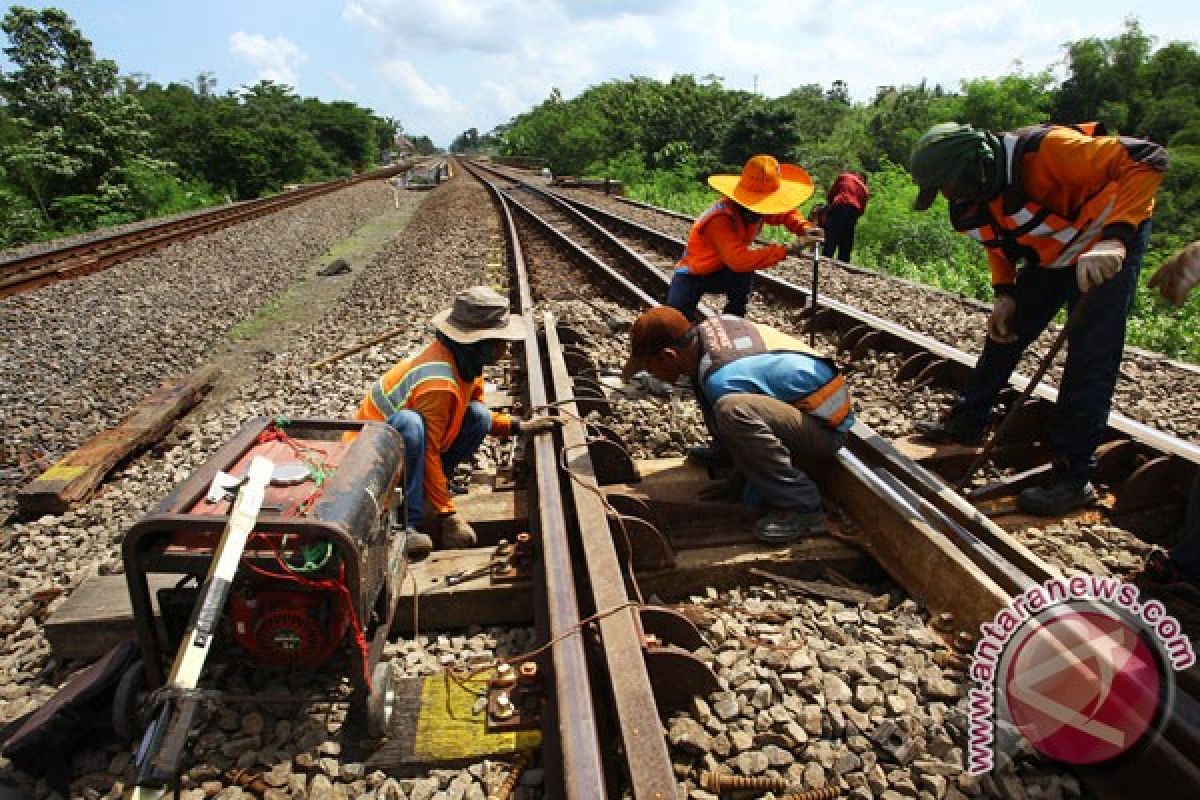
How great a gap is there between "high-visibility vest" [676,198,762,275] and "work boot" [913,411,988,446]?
2005 mm

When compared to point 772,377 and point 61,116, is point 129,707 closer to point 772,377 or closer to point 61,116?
point 772,377

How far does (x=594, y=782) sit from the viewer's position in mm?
1582

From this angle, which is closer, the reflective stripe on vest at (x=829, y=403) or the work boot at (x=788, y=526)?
the work boot at (x=788, y=526)

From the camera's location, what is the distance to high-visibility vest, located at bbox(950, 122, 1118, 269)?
3.05 metres

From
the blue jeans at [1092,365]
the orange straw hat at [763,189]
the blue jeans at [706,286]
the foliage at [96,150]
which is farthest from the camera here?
the foliage at [96,150]

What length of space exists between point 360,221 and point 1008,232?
1830cm

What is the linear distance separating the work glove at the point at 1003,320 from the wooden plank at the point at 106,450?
4939 millimetres

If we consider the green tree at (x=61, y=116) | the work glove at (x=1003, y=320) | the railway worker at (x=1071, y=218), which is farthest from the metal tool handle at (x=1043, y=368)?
the green tree at (x=61, y=116)

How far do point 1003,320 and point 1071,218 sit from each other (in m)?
0.59

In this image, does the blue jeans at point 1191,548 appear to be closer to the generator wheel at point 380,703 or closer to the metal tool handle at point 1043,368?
the metal tool handle at point 1043,368

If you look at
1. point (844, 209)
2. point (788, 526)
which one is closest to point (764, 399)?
point (788, 526)

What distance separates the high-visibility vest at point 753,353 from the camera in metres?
3.09

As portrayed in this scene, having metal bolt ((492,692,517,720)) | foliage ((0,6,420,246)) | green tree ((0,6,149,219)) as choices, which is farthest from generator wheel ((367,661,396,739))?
green tree ((0,6,149,219))

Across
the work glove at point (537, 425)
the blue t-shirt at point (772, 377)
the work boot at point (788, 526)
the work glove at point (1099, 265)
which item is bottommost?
the work boot at point (788, 526)
